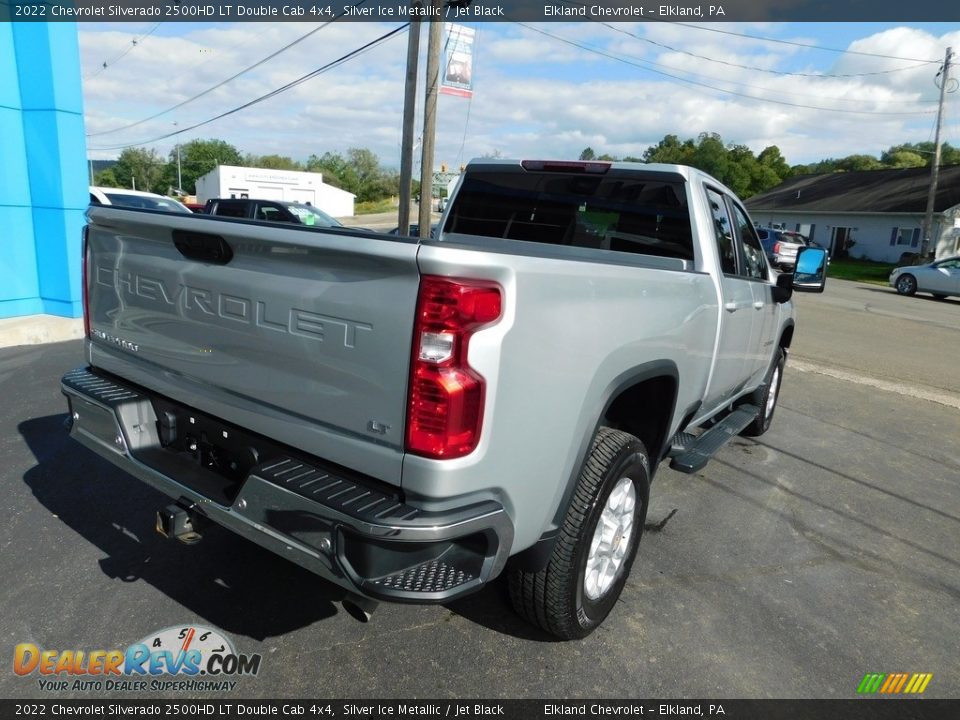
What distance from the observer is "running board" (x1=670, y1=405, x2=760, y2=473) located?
145 inches

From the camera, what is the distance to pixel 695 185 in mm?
3771

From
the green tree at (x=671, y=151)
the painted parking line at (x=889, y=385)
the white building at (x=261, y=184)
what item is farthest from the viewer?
the green tree at (x=671, y=151)

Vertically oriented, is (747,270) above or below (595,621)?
above

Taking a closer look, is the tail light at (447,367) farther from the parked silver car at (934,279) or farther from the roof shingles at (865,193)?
the roof shingles at (865,193)

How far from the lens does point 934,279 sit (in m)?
21.6

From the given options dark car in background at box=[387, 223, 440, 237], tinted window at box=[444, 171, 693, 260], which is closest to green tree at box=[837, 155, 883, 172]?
dark car in background at box=[387, 223, 440, 237]

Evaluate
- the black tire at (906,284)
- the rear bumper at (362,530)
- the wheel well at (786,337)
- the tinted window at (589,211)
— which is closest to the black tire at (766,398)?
the wheel well at (786,337)

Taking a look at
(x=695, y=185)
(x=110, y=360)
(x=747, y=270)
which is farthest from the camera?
(x=747, y=270)

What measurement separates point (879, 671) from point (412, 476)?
2211mm

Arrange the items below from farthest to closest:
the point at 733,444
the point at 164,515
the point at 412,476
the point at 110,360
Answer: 1. the point at 733,444
2. the point at 110,360
3. the point at 164,515
4. the point at 412,476

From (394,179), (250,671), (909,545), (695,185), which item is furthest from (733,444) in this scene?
(394,179)

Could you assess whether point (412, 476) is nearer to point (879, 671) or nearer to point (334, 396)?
point (334, 396)

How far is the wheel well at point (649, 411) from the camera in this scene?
3.15 m

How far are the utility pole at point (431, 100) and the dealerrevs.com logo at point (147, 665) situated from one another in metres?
11.5
